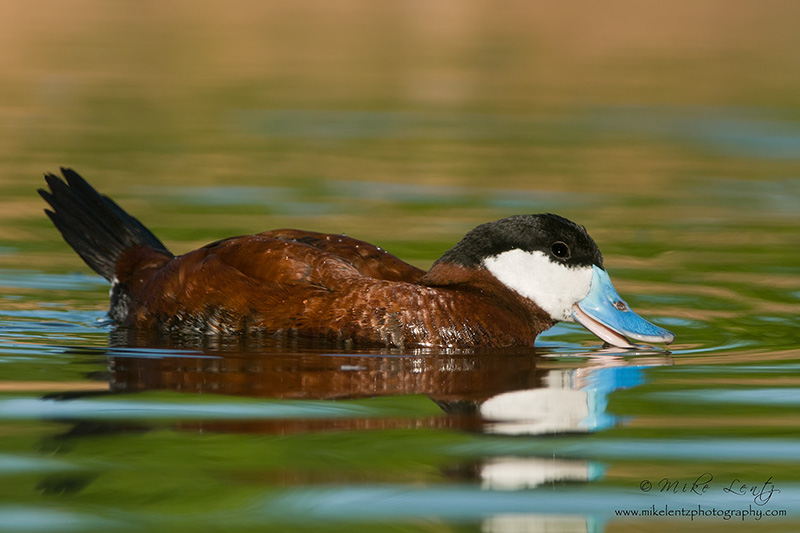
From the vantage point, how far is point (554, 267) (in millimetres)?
6516

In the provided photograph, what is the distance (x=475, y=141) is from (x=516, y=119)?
208cm

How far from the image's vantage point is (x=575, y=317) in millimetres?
6625

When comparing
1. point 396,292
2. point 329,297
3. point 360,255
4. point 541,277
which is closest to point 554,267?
point 541,277

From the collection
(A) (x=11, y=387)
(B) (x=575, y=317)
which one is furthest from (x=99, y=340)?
(B) (x=575, y=317)

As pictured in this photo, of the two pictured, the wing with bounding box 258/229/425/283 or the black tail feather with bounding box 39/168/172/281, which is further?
the black tail feather with bounding box 39/168/172/281

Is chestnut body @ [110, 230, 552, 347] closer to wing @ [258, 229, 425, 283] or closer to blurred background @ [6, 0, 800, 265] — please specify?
wing @ [258, 229, 425, 283]

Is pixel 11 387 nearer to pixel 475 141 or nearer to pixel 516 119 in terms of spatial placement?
pixel 475 141

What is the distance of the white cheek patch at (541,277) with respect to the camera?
257 inches

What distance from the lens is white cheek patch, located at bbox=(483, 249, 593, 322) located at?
6520mm

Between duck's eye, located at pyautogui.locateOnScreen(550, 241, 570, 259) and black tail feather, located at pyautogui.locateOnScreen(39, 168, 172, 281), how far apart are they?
7.01 ft

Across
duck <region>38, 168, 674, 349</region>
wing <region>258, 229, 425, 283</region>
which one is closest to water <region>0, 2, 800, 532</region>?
duck <region>38, 168, 674, 349</region>

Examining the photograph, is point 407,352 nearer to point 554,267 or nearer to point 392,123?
point 554,267

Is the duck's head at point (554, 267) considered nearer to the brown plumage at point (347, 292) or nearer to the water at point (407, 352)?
the brown plumage at point (347, 292)

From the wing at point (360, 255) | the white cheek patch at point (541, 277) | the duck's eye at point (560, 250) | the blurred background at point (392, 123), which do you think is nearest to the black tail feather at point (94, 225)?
the wing at point (360, 255)
